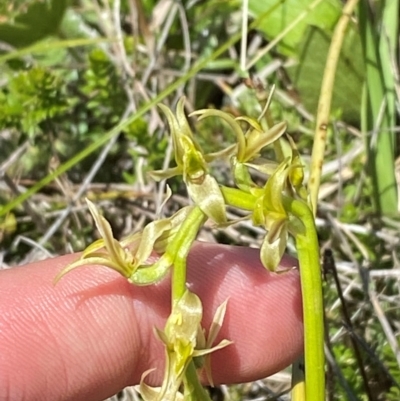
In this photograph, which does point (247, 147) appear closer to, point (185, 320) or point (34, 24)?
point (185, 320)

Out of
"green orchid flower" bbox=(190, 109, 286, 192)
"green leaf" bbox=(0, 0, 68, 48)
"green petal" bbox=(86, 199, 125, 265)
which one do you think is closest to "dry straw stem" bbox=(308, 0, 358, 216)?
"green orchid flower" bbox=(190, 109, 286, 192)

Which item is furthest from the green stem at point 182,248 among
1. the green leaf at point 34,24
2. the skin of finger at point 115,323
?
the green leaf at point 34,24

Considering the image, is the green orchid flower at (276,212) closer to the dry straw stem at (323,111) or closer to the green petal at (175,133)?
the green petal at (175,133)

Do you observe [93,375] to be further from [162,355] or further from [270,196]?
[270,196]

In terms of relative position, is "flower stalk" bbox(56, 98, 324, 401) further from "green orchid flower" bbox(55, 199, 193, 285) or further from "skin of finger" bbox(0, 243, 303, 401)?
"skin of finger" bbox(0, 243, 303, 401)

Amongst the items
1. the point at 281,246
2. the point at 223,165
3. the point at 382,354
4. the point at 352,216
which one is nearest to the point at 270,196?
the point at 281,246

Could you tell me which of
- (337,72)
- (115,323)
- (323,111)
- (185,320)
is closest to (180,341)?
(185,320)
